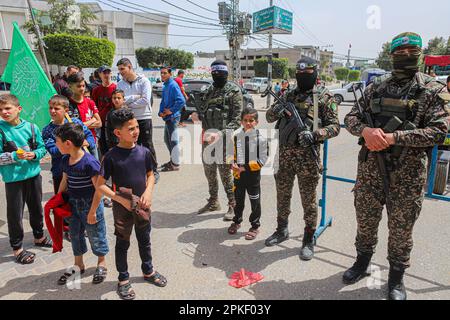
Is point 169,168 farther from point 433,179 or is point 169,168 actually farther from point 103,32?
point 103,32

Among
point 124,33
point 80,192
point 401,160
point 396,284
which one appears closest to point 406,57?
point 401,160

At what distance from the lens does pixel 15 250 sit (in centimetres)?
307

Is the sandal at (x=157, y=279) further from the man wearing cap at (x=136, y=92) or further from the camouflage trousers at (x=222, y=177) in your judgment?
the man wearing cap at (x=136, y=92)

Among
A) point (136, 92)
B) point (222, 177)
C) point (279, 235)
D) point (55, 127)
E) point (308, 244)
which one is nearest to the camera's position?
point (308, 244)

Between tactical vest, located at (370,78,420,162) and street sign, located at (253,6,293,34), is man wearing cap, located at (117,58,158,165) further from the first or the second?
street sign, located at (253,6,293,34)

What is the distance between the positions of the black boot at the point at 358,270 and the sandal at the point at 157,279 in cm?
157

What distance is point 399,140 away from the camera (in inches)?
85.5

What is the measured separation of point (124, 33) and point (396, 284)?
52.4 meters

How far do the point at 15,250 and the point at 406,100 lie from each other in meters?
3.74

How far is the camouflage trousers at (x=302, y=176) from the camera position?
2961 millimetres

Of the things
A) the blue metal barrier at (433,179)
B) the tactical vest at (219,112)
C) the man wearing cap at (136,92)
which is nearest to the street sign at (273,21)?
the man wearing cap at (136,92)
